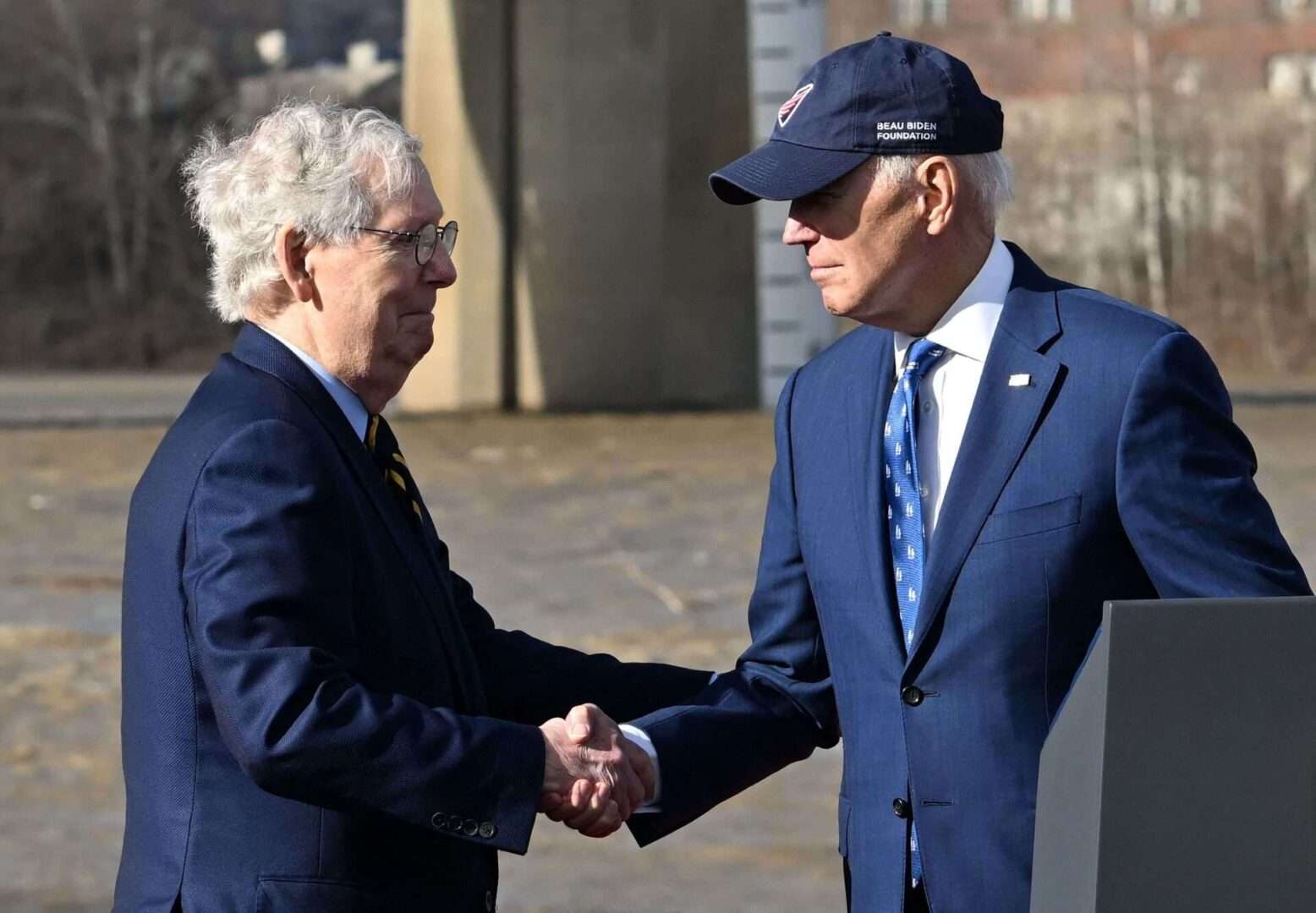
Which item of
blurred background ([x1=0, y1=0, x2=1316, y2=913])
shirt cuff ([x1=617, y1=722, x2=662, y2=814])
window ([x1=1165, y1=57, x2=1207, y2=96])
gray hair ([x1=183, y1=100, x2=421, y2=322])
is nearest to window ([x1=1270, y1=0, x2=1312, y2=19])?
blurred background ([x1=0, y1=0, x2=1316, y2=913])

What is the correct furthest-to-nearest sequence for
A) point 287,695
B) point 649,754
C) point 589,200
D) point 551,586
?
point 589,200 → point 551,586 → point 649,754 → point 287,695

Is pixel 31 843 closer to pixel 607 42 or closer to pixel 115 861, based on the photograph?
pixel 115 861

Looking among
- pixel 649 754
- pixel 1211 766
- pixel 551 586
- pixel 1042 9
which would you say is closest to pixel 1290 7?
pixel 1042 9

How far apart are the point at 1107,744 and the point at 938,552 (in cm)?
87

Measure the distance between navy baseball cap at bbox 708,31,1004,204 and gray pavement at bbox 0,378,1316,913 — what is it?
10.6 ft

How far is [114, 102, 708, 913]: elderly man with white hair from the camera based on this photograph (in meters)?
2.88

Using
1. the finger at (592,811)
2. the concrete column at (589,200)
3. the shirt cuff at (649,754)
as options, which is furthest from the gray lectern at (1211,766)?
the concrete column at (589,200)

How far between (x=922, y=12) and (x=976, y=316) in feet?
169

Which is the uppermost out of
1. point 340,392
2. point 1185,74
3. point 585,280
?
point 340,392

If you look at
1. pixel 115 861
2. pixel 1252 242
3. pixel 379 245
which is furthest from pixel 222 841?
pixel 1252 242

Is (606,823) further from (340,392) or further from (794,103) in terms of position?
(794,103)

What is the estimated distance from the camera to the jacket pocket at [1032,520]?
2.98 metres

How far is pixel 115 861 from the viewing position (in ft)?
21.2

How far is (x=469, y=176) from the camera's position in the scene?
21.6 m
